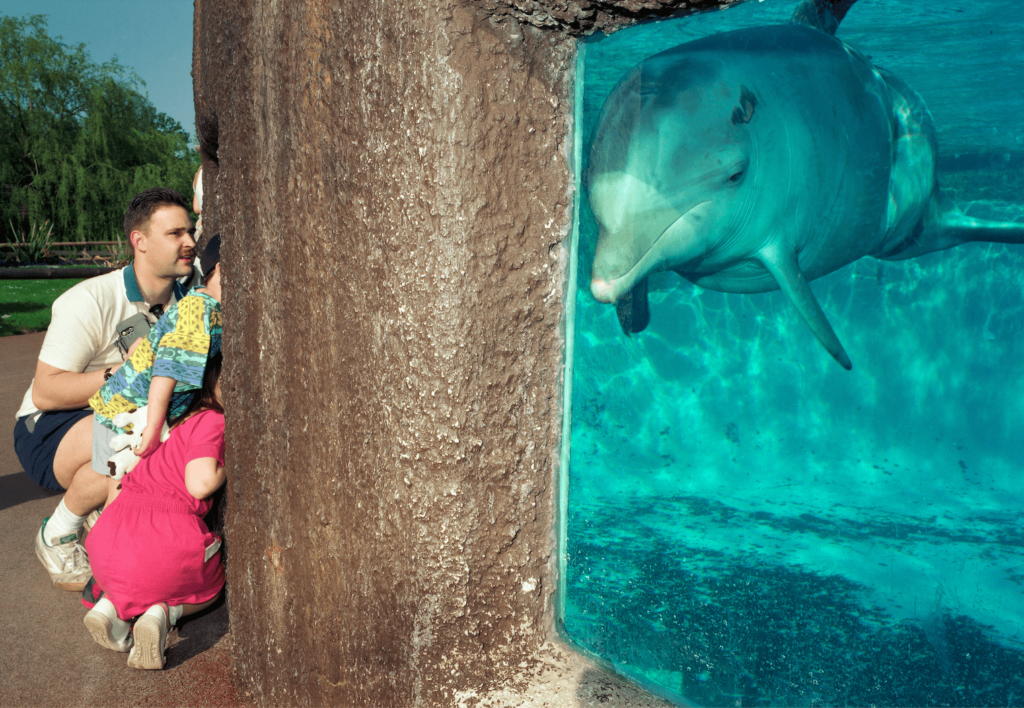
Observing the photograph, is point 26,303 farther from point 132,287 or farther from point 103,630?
point 103,630

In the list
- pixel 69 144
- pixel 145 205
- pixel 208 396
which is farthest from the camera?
pixel 69 144

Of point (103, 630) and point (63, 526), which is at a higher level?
point (63, 526)

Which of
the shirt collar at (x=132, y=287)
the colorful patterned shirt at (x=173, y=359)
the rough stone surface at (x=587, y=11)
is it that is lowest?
the colorful patterned shirt at (x=173, y=359)

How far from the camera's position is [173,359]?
290 centimetres

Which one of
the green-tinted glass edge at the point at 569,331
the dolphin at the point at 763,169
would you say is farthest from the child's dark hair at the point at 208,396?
the dolphin at the point at 763,169

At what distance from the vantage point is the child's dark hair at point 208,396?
311 centimetres

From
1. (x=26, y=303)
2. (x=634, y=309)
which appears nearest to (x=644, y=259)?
(x=634, y=309)

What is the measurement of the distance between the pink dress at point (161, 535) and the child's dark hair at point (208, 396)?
2.7 inches

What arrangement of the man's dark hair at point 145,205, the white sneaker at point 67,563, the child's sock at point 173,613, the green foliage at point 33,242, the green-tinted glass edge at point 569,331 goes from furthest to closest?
1. the green foliage at point 33,242
2. the man's dark hair at point 145,205
3. the white sneaker at point 67,563
4. the child's sock at point 173,613
5. the green-tinted glass edge at point 569,331

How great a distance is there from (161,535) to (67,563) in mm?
985

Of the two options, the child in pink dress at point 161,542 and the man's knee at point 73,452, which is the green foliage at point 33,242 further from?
the child in pink dress at point 161,542

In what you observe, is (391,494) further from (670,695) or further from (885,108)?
(885,108)

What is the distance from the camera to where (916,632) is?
180 centimetres

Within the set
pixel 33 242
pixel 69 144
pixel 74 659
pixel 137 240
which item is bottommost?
pixel 74 659
